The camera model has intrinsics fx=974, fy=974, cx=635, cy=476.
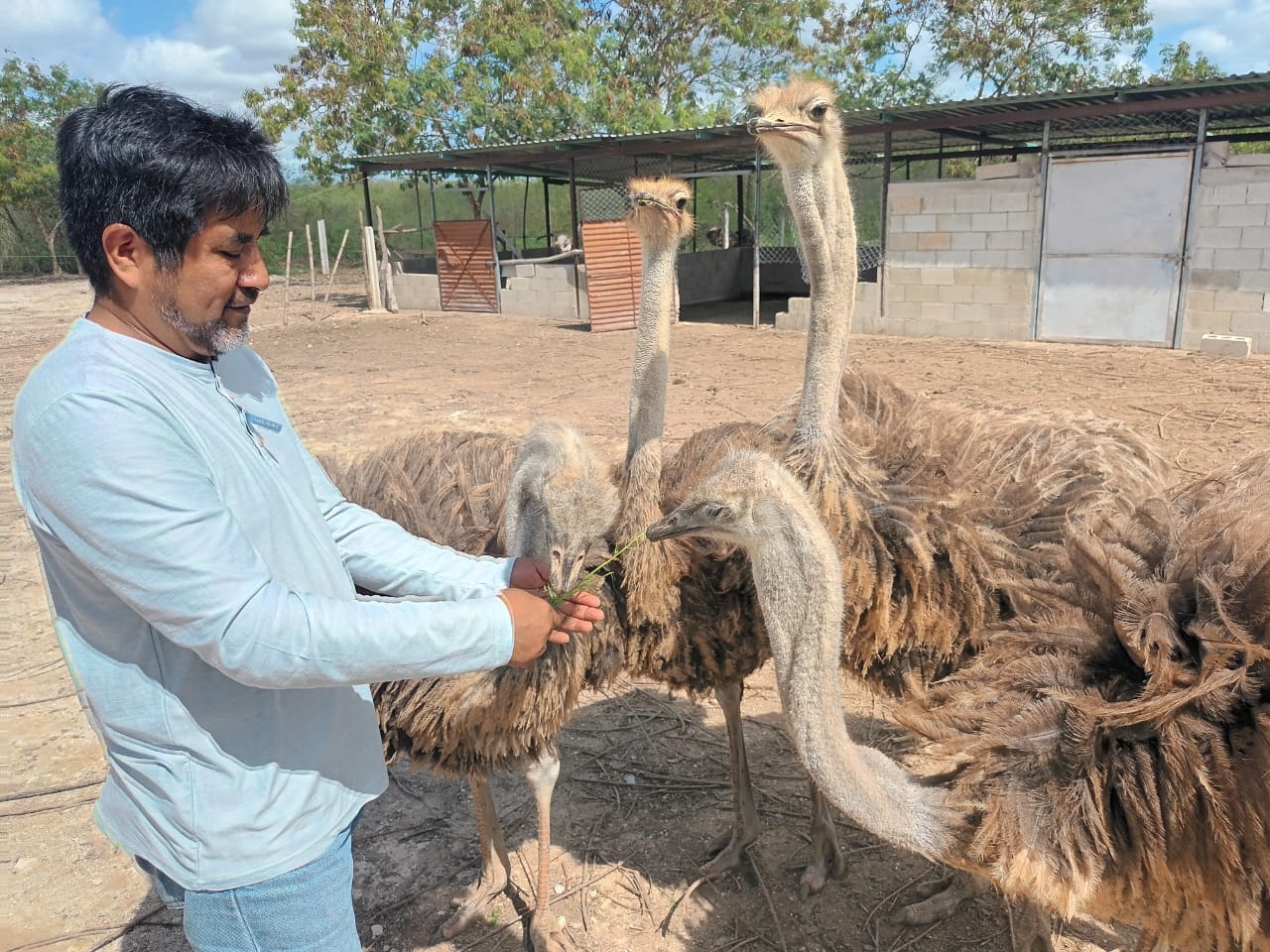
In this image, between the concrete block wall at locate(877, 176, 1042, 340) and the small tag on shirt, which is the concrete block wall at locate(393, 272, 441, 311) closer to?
the concrete block wall at locate(877, 176, 1042, 340)

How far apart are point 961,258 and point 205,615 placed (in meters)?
13.0

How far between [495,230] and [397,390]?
30.3 feet

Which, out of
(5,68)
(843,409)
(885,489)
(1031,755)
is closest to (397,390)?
(843,409)

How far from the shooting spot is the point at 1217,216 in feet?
36.4

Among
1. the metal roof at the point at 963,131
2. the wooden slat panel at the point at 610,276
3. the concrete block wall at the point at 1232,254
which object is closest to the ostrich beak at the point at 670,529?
the metal roof at the point at 963,131

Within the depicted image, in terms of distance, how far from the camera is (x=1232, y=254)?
11055 mm

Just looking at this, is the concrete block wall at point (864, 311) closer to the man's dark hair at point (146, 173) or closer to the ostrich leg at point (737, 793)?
the ostrich leg at point (737, 793)

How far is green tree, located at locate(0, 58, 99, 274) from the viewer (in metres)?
31.0

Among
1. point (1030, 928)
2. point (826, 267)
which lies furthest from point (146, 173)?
point (1030, 928)

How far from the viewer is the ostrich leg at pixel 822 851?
10.3 feet

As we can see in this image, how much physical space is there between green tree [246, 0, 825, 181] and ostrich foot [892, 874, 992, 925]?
21.8m

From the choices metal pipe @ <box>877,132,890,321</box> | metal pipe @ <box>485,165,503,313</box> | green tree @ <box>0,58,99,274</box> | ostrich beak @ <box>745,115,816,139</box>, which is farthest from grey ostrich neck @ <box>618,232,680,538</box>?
green tree @ <box>0,58,99,274</box>

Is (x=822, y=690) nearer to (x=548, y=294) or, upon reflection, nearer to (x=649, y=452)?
(x=649, y=452)

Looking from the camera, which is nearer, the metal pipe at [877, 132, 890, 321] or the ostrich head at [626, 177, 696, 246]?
the ostrich head at [626, 177, 696, 246]
